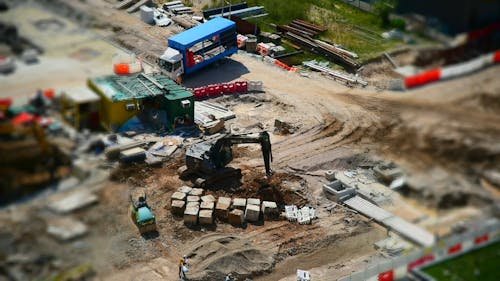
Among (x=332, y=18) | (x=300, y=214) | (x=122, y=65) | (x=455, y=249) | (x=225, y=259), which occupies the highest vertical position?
(x=122, y=65)

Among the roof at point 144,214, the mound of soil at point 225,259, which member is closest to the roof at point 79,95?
the mound of soil at point 225,259

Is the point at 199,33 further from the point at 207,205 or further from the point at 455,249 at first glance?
the point at 455,249

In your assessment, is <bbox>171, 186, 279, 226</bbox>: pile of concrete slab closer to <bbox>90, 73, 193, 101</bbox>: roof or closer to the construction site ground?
the construction site ground

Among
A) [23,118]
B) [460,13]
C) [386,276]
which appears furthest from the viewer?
[386,276]

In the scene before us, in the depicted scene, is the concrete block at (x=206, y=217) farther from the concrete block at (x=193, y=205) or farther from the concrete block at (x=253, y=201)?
the concrete block at (x=253, y=201)

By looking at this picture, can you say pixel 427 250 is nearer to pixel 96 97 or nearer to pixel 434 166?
pixel 434 166

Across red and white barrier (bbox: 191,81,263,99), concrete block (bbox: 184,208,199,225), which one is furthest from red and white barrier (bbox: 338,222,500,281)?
red and white barrier (bbox: 191,81,263,99)

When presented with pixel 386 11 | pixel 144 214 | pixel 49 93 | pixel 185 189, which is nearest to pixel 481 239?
pixel 386 11
